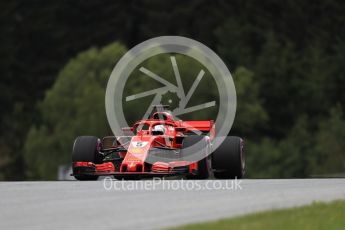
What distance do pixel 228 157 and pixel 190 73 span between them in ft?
186

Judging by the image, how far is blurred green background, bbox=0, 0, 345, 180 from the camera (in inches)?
3206

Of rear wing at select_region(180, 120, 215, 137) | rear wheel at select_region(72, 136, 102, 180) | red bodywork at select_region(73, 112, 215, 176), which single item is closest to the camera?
red bodywork at select_region(73, 112, 215, 176)

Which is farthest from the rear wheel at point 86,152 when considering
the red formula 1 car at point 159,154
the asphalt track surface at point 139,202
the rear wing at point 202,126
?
the asphalt track surface at point 139,202

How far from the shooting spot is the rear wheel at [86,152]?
2275 centimetres

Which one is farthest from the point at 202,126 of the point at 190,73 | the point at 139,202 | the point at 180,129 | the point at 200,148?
the point at 190,73

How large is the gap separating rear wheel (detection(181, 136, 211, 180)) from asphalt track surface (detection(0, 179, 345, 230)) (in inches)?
73.7

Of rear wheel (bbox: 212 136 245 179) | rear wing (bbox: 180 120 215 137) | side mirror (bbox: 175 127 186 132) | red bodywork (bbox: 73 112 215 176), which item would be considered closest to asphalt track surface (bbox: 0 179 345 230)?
red bodywork (bbox: 73 112 215 176)

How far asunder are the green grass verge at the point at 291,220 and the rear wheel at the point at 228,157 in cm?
742

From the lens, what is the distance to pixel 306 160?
85312mm

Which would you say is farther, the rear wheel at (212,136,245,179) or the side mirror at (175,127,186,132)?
the side mirror at (175,127,186,132)

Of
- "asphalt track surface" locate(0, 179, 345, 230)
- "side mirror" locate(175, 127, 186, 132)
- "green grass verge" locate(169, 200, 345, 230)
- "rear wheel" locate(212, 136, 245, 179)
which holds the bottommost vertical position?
"green grass verge" locate(169, 200, 345, 230)

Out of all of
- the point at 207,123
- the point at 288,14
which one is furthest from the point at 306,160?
the point at 207,123

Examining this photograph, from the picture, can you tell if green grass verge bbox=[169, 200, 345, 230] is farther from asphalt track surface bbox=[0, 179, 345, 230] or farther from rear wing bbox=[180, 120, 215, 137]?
rear wing bbox=[180, 120, 215, 137]

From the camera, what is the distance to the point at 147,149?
22203 millimetres
